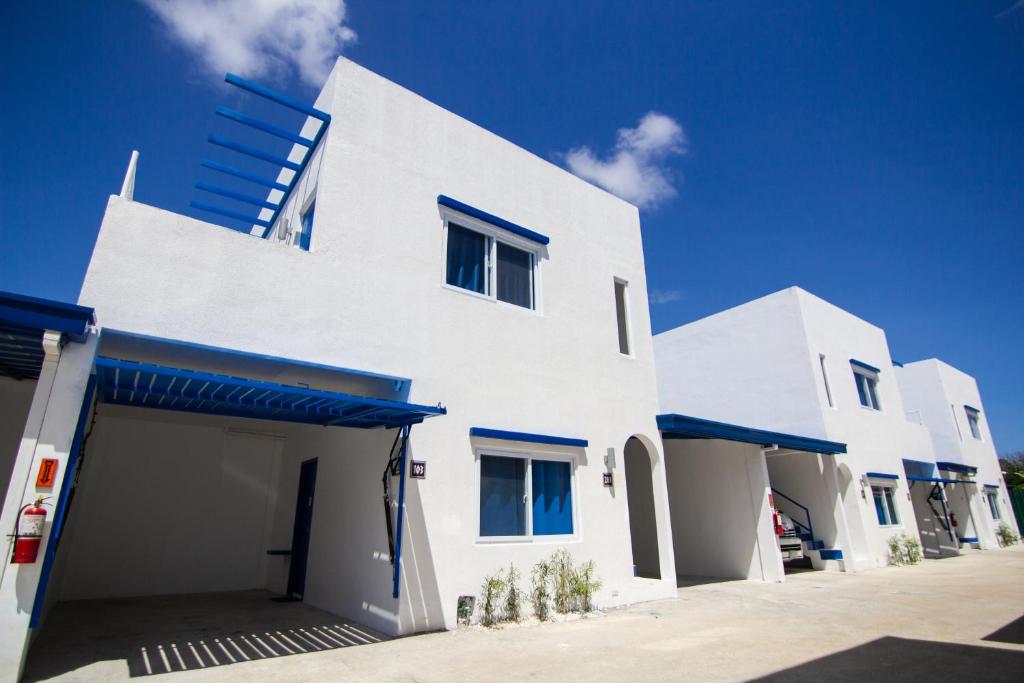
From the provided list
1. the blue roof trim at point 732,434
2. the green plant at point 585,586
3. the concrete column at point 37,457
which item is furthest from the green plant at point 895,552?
the concrete column at point 37,457

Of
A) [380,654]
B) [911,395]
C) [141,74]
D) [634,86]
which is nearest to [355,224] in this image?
[141,74]

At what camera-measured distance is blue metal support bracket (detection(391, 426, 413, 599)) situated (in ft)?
20.0

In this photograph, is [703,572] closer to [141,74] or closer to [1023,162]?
[1023,162]

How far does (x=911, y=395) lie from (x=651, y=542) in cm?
1835

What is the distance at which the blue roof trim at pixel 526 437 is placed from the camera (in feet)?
24.2

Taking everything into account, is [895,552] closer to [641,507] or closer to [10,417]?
[641,507]

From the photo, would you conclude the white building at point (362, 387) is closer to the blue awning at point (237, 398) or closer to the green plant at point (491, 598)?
the blue awning at point (237, 398)

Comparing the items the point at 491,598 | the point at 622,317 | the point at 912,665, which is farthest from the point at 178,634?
the point at 622,317

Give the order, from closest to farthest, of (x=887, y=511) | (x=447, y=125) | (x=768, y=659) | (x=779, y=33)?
(x=768, y=659)
(x=447, y=125)
(x=779, y=33)
(x=887, y=511)

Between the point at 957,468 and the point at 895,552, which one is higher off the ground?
the point at 957,468

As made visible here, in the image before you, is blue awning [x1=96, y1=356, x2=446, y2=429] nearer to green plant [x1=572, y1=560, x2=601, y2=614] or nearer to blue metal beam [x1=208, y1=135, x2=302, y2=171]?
green plant [x1=572, y1=560, x2=601, y2=614]

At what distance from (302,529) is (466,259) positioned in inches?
218

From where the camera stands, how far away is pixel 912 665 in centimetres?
492

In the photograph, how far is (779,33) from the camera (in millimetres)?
9477
